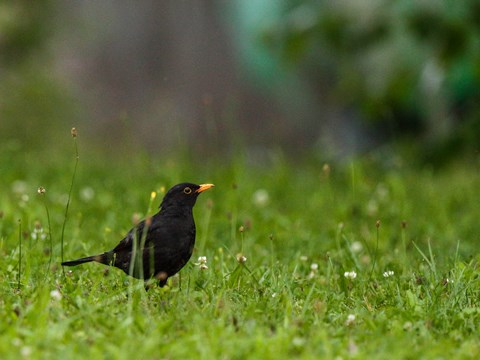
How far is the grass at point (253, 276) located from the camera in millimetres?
3666

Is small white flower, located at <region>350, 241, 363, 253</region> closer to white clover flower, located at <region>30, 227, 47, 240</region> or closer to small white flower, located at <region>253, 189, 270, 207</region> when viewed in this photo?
small white flower, located at <region>253, 189, 270, 207</region>

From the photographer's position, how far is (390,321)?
4.10m

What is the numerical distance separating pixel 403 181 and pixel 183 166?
1.94 m

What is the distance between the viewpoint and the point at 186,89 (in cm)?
1192

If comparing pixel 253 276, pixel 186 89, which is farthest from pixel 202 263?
pixel 186 89

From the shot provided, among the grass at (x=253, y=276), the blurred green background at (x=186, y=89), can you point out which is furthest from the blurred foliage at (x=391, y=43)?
the grass at (x=253, y=276)

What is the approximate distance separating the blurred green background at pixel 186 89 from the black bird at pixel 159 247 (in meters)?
4.75

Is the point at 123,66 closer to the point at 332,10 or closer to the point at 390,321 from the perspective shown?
the point at 332,10

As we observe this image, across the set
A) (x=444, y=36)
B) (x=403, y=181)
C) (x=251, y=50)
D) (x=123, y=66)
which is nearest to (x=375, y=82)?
(x=444, y=36)

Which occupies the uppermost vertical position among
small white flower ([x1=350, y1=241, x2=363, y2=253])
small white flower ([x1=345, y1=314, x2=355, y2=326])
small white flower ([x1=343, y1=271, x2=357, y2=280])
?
small white flower ([x1=345, y1=314, x2=355, y2=326])

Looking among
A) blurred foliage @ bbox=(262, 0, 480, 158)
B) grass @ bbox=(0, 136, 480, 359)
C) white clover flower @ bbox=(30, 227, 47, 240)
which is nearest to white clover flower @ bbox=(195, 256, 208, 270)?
grass @ bbox=(0, 136, 480, 359)

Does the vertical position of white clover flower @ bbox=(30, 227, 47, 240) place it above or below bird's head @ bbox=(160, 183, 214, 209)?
below

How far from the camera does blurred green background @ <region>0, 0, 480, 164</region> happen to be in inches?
384

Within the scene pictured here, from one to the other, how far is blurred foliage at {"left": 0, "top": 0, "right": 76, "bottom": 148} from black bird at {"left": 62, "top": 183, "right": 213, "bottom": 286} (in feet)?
17.3
